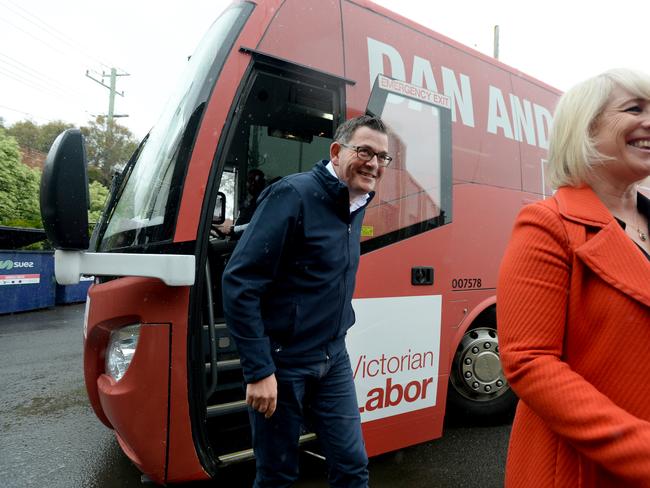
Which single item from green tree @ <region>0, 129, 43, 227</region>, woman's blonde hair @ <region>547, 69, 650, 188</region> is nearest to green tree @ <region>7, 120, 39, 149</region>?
green tree @ <region>0, 129, 43, 227</region>

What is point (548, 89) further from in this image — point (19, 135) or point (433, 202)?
point (19, 135)

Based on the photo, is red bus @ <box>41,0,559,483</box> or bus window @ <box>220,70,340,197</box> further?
bus window @ <box>220,70,340,197</box>

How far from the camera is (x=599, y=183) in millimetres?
1186

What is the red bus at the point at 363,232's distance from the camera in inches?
87.7

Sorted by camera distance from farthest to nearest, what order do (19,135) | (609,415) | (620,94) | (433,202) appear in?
(19,135) < (433,202) < (620,94) < (609,415)

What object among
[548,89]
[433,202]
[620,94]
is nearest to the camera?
[620,94]

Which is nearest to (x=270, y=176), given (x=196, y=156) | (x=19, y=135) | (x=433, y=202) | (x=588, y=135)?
(x=433, y=202)

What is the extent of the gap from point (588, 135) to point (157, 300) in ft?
6.19

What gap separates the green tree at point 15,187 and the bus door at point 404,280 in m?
18.2

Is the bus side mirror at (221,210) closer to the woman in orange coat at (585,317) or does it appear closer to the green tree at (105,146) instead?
the woman in orange coat at (585,317)

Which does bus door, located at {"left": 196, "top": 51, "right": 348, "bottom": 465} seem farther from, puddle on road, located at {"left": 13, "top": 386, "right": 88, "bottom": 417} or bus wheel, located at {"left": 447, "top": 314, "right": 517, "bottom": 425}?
puddle on road, located at {"left": 13, "top": 386, "right": 88, "bottom": 417}

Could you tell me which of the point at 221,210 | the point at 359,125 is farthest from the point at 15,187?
the point at 359,125

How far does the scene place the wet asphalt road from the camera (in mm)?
2916

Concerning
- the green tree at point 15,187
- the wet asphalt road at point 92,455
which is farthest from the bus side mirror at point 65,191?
the green tree at point 15,187
